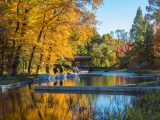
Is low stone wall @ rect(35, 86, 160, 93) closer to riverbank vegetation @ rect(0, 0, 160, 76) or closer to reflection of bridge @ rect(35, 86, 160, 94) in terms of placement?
reflection of bridge @ rect(35, 86, 160, 94)

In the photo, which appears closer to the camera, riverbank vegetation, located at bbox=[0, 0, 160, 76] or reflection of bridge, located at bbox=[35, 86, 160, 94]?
reflection of bridge, located at bbox=[35, 86, 160, 94]

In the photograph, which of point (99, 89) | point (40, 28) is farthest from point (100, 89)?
point (40, 28)

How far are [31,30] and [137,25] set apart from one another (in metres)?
49.8

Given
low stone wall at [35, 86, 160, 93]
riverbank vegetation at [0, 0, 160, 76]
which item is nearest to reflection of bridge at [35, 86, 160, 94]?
low stone wall at [35, 86, 160, 93]

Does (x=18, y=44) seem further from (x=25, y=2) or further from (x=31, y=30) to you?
(x=25, y=2)

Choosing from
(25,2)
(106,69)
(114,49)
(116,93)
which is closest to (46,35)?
(25,2)

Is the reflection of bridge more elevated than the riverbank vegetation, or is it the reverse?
the riverbank vegetation

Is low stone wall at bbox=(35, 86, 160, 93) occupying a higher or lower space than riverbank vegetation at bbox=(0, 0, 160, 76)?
lower

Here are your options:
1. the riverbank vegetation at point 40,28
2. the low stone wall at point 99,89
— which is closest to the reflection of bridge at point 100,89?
the low stone wall at point 99,89

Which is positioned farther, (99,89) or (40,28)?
(40,28)

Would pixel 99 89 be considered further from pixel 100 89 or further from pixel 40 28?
pixel 40 28

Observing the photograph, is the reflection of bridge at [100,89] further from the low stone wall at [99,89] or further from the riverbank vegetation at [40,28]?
the riverbank vegetation at [40,28]

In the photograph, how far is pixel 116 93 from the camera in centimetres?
1719

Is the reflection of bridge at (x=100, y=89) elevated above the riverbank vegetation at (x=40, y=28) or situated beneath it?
situated beneath
